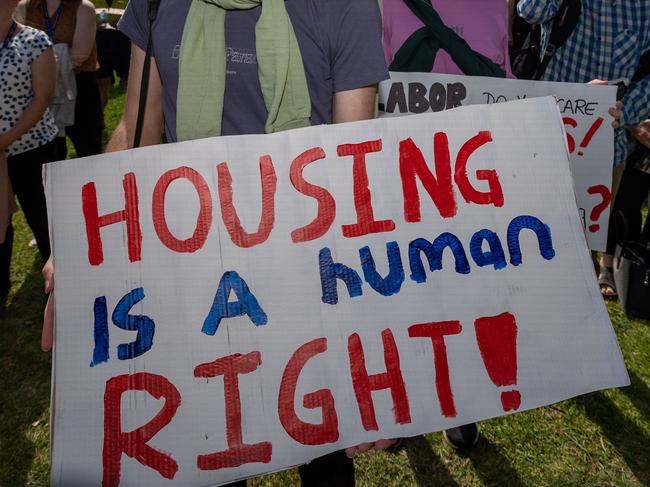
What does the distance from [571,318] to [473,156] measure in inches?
15.8

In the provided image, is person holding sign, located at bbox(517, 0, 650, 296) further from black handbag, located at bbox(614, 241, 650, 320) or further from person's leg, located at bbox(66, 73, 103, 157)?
person's leg, located at bbox(66, 73, 103, 157)

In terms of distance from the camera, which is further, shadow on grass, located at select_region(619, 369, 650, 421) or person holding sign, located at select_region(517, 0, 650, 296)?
shadow on grass, located at select_region(619, 369, 650, 421)

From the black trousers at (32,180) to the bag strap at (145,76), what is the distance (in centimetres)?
191

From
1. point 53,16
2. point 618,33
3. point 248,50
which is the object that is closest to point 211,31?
point 248,50

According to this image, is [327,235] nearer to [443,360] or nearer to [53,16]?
[443,360]

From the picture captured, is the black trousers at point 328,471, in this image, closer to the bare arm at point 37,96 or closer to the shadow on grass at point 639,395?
the shadow on grass at point 639,395

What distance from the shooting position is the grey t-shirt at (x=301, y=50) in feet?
4.12

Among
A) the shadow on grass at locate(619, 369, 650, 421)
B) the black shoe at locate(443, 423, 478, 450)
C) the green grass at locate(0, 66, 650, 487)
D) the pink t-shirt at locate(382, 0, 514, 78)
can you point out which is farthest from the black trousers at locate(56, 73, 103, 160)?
the shadow on grass at locate(619, 369, 650, 421)

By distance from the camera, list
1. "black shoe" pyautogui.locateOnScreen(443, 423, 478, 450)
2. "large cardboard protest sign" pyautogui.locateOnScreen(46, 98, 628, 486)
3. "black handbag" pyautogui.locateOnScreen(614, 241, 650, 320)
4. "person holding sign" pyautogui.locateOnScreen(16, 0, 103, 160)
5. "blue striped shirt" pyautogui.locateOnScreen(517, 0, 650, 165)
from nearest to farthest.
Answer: "large cardboard protest sign" pyautogui.locateOnScreen(46, 98, 628, 486), "blue striped shirt" pyautogui.locateOnScreen(517, 0, 650, 165), "black shoe" pyautogui.locateOnScreen(443, 423, 478, 450), "black handbag" pyautogui.locateOnScreen(614, 241, 650, 320), "person holding sign" pyautogui.locateOnScreen(16, 0, 103, 160)

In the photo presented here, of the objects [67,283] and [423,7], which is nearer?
[67,283]

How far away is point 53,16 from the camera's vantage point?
11.9 ft

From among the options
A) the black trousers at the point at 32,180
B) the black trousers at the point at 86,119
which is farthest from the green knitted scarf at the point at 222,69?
the black trousers at the point at 86,119

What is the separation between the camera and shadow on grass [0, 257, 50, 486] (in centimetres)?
236

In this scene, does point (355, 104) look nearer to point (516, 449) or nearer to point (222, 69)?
point (222, 69)
